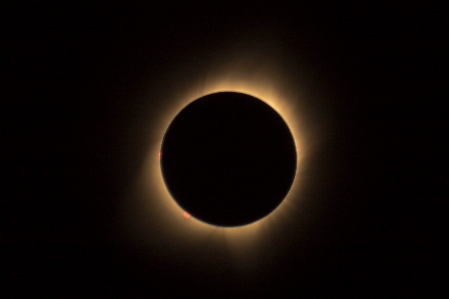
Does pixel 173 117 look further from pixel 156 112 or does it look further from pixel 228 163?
pixel 228 163

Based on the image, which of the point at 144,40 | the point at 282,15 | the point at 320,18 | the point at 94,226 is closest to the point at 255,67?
the point at 282,15

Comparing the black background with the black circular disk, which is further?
the black background

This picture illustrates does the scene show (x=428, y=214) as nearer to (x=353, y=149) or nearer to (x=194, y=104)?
(x=353, y=149)

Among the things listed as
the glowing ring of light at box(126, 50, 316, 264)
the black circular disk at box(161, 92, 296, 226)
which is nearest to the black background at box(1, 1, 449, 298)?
the glowing ring of light at box(126, 50, 316, 264)

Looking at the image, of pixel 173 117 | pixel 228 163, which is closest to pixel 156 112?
pixel 173 117

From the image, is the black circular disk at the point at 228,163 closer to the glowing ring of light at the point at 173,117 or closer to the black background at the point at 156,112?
the glowing ring of light at the point at 173,117

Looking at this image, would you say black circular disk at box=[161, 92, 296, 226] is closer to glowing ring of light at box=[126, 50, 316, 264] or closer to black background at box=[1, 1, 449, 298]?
glowing ring of light at box=[126, 50, 316, 264]

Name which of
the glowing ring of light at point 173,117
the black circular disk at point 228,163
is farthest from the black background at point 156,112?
the black circular disk at point 228,163
